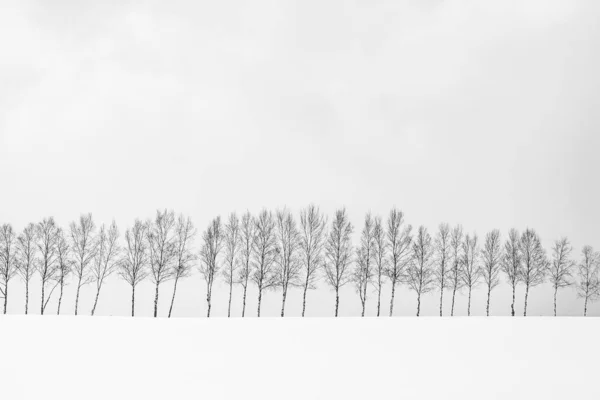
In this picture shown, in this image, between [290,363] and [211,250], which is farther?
[211,250]

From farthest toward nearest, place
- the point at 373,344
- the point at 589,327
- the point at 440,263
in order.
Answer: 1. the point at 440,263
2. the point at 589,327
3. the point at 373,344

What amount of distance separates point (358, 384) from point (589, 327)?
2237 centimetres

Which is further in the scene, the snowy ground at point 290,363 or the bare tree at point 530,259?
the bare tree at point 530,259

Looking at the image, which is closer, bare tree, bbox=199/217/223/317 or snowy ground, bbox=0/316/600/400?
snowy ground, bbox=0/316/600/400

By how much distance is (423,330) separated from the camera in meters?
22.2

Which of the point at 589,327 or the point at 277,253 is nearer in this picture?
the point at 589,327

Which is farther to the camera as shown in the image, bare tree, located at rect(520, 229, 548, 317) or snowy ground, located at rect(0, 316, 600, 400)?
bare tree, located at rect(520, 229, 548, 317)

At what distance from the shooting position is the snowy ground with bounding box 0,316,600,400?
11.0 m

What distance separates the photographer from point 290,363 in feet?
45.7

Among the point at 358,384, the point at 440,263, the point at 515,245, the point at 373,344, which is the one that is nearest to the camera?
the point at 358,384

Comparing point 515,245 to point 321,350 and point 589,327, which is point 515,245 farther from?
point 321,350

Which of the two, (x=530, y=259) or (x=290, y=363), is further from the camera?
(x=530, y=259)

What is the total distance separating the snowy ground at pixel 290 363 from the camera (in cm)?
1102

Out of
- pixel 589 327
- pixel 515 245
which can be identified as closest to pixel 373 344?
pixel 589 327
